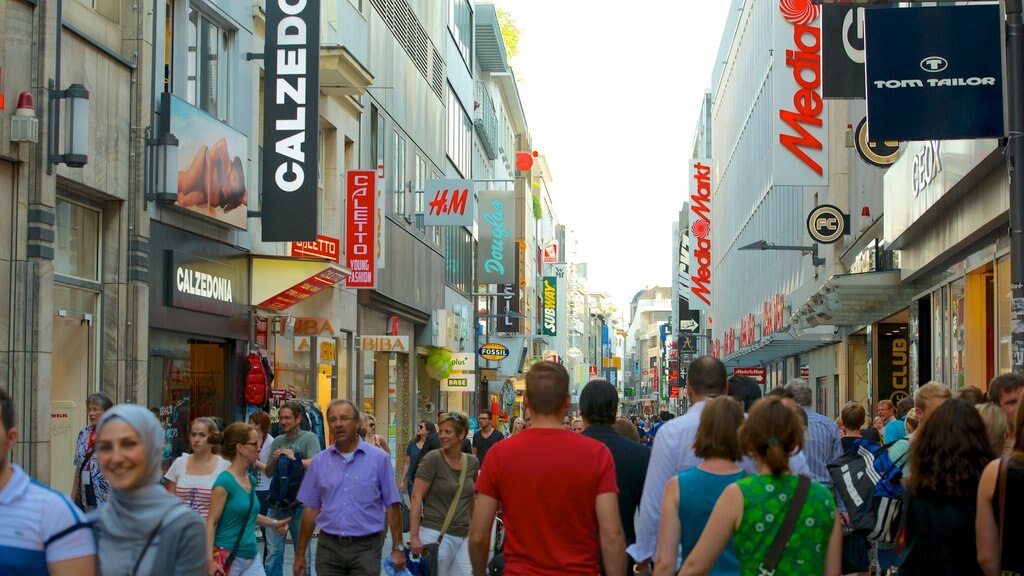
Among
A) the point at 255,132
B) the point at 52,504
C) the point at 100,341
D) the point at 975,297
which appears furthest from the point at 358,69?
the point at 52,504

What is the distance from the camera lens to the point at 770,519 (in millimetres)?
5523

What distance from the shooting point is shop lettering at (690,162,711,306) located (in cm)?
7194

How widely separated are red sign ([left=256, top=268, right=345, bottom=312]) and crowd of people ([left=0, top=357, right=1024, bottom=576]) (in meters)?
9.98

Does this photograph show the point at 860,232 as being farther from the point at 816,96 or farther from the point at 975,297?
the point at 975,297

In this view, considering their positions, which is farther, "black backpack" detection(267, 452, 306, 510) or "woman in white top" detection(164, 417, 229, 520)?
"black backpack" detection(267, 452, 306, 510)

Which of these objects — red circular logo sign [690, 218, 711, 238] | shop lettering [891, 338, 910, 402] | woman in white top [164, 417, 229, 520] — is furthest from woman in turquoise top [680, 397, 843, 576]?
red circular logo sign [690, 218, 711, 238]

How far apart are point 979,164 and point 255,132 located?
10.2 meters

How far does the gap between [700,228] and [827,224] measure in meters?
42.7

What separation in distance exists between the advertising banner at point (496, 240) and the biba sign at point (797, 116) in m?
19.0

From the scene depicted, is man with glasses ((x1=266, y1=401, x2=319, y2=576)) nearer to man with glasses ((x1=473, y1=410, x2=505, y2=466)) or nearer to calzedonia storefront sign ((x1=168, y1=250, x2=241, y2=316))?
man with glasses ((x1=473, y1=410, x2=505, y2=466))

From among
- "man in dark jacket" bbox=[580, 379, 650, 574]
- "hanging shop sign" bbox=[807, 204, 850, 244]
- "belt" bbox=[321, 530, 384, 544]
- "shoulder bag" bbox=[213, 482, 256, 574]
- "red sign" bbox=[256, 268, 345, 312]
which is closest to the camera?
"man in dark jacket" bbox=[580, 379, 650, 574]

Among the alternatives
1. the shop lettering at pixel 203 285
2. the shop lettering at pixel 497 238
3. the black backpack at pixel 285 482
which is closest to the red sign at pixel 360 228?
the shop lettering at pixel 203 285

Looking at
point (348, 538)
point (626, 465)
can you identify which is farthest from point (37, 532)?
point (348, 538)

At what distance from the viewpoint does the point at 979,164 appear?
1497 cm
